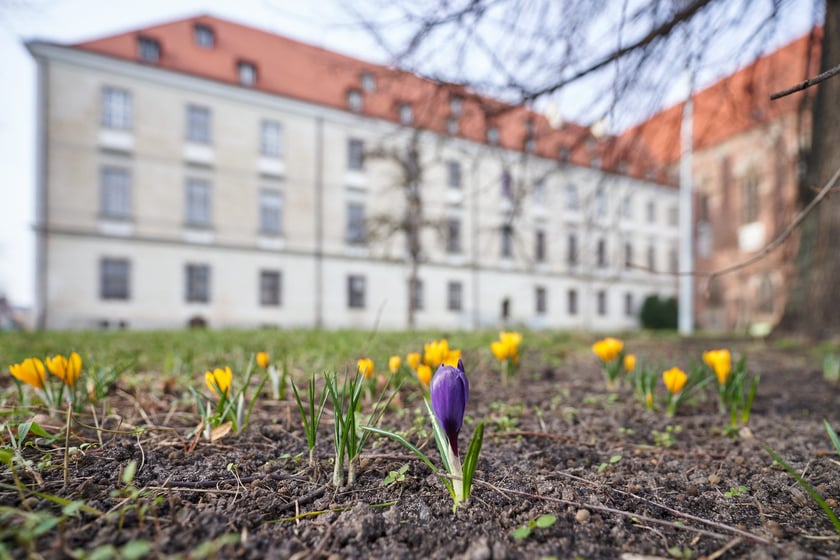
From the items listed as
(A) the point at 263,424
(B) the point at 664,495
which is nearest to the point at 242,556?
(A) the point at 263,424

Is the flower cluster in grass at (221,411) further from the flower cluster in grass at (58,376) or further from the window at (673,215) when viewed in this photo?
the window at (673,215)

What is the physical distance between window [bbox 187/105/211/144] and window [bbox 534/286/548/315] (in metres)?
18.1

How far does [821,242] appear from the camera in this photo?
506 cm

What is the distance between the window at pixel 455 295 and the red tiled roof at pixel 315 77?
856 cm

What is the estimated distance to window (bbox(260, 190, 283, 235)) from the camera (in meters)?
18.7

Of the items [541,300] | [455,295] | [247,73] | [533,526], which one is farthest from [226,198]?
[533,526]

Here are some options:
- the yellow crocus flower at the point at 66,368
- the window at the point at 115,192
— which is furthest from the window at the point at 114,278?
the yellow crocus flower at the point at 66,368

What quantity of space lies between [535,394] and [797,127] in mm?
4187

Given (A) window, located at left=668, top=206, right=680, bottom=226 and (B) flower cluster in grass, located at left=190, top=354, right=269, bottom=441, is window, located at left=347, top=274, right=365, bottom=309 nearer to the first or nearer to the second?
(B) flower cluster in grass, located at left=190, top=354, right=269, bottom=441

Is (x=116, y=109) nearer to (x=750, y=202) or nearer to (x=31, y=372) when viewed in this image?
(x=31, y=372)

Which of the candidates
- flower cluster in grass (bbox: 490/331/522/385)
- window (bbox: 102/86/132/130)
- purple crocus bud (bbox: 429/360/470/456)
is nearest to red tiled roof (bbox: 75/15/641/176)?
window (bbox: 102/86/132/130)

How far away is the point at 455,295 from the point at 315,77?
494 inches

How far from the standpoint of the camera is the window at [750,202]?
2219cm

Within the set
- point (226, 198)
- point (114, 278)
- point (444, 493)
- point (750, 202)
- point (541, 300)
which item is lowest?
point (444, 493)
